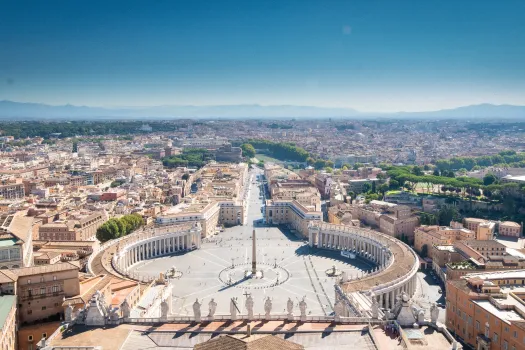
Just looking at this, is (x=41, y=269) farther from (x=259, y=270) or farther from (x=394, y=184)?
(x=394, y=184)

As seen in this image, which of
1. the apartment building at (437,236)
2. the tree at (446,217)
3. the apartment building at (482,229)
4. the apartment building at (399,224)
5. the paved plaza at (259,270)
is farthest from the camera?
the tree at (446,217)

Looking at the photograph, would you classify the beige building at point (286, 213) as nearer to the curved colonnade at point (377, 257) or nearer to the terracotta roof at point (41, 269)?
the curved colonnade at point (377, 257)

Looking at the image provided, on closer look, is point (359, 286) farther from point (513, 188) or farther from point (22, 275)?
point (513, 188)

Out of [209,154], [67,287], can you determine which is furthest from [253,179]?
[67,287]

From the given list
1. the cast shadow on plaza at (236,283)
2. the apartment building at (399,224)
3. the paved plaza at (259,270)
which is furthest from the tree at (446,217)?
A: the cast shadow on plaza at (236,283)

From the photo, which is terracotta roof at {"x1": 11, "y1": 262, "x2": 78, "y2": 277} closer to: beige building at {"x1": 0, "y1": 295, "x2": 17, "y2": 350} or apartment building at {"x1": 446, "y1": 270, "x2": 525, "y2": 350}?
beige building at {"x1": 0, "y1": 295, "x2": 17, "y2": 350}

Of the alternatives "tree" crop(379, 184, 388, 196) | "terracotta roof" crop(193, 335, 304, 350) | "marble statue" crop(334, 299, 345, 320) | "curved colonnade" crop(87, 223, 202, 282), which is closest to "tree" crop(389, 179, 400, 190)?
"tree" crop(379, 184, 388, 196)

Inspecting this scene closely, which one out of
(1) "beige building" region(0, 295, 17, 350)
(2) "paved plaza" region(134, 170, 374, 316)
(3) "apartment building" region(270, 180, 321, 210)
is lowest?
(2) "paved plaza" region(134, 170, 374, 316)

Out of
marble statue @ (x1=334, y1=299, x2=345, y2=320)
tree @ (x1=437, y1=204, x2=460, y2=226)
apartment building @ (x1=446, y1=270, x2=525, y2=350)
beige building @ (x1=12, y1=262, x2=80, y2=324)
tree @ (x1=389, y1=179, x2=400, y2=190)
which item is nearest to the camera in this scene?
apartment building @ (x1=446, y1=270, x2=525, y2=350)

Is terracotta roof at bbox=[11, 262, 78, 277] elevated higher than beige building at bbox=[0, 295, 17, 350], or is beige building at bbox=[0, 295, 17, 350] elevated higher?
terracotta roof at bbox=[11, 262, 78, 277]
